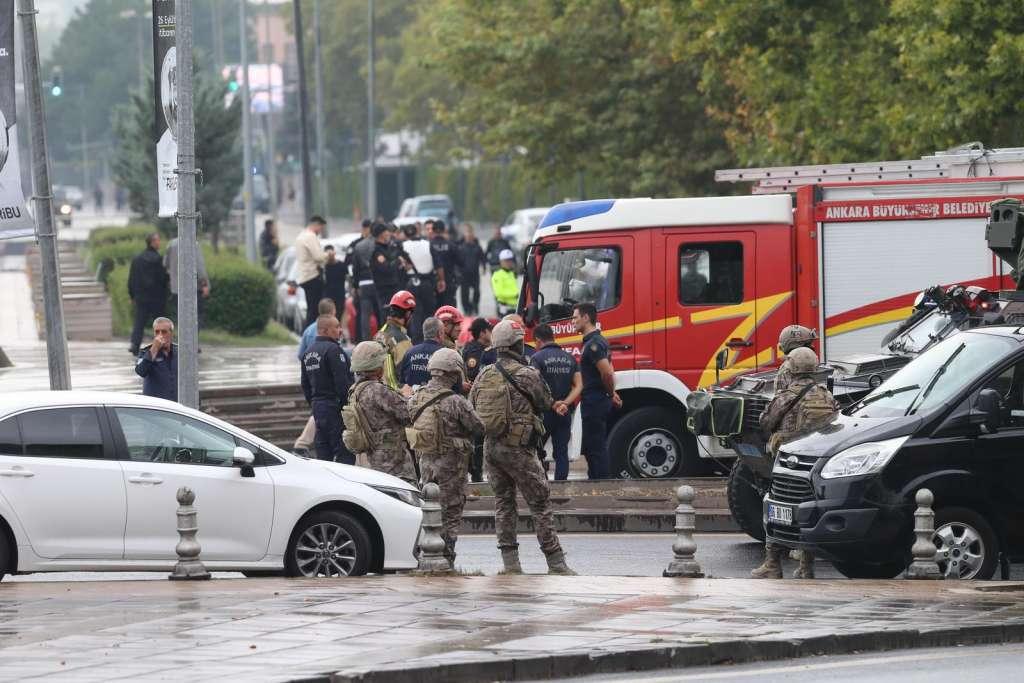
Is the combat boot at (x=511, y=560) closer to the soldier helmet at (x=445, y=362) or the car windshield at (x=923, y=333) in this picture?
the soldier helmet at (x=445, y=362)

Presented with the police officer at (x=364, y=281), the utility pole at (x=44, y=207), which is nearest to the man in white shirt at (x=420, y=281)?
the police officer at (x=364, y=281)

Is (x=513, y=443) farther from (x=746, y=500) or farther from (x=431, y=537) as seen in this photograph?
(x=746, y=500)

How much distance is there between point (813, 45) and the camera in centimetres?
2950

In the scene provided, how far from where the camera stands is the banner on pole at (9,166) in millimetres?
15992

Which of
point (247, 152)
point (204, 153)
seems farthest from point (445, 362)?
point (204, 153)

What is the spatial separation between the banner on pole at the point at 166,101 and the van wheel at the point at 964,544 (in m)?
7.68

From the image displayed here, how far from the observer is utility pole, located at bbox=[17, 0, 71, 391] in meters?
16.8

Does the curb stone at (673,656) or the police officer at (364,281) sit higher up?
the police officer at (364,281)

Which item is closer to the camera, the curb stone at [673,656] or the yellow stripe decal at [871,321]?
the curb stone at [673,656]

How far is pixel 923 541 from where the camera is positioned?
1188cm

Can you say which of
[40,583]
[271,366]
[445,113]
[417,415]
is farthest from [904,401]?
[445,113]

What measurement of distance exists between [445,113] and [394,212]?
46445 mm

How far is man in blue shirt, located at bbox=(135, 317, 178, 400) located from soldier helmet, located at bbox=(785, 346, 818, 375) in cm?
652

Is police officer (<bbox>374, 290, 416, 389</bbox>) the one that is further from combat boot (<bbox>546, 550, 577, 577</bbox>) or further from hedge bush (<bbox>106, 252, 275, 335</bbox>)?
hedge bush (<bbox>106, 252, 275, 335</bbox>)
